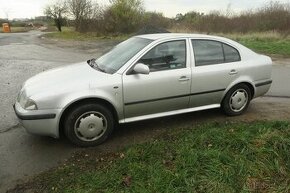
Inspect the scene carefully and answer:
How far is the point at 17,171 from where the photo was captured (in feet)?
13.9

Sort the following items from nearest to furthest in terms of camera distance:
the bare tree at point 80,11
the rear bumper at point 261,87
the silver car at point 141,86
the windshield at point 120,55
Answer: the silver car at point 141,86
the windshield at point 120,55
the rear bumper at point 261,87
the bare tree at point 80,11

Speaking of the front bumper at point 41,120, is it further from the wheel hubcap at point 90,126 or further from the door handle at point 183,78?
the door handle at point 183,78

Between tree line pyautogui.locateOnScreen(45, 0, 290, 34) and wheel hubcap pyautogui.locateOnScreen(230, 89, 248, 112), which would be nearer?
wheel hubcap pyautogui.locateOnScreen(230, 89, 248, 112)

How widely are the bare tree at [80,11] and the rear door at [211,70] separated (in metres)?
31.3

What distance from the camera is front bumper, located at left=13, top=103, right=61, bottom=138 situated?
14.9 ft

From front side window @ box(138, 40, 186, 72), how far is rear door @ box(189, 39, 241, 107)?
0.22 meters

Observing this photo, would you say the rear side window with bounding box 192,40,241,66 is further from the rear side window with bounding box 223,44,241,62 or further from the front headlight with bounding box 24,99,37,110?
the front headlight with bounding box 24,99,37,110

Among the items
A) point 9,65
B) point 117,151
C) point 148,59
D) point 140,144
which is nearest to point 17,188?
point 117,151

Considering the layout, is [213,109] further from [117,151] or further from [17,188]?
[17,188]

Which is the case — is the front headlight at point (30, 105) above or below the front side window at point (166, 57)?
below

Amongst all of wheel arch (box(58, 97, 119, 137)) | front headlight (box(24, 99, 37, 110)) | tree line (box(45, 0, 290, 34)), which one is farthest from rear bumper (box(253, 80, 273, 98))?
tree line (box(45, 0, 290, 34))

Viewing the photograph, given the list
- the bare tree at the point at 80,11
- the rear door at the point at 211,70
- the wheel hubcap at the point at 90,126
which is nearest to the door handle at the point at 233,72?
the rear door at the point at 211,70

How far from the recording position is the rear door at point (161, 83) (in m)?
5.02

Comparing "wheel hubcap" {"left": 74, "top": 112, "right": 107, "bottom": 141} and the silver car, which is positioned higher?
the silver car
